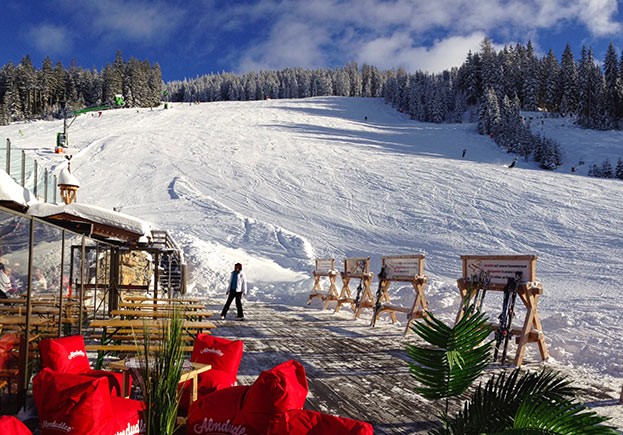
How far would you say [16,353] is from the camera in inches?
178

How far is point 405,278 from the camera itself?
9.73 metres

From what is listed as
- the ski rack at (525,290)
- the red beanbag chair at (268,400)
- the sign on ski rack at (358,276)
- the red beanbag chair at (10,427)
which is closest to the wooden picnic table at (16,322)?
the red beanbag chair at (10,427)

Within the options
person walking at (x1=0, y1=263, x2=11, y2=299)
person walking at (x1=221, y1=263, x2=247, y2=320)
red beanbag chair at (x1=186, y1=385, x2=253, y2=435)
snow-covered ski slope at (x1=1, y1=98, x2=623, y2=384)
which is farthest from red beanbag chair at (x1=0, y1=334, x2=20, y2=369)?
snow-covered ski slope at (x1=1, y1=98, x2=623, y2=384)

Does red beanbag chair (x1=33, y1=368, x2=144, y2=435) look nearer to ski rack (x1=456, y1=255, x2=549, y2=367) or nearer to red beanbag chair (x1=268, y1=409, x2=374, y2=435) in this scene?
red beanbag chair (x1=268, y1=409, x2=374, y2=435)

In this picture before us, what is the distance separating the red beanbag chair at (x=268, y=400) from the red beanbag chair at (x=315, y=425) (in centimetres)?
21

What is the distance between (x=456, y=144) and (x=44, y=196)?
40414 millimetres

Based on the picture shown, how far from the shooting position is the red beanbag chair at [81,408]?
288 cm

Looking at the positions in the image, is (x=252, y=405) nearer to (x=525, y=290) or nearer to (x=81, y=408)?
(x=81, y=408)

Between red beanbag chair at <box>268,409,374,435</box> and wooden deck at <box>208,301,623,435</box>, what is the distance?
1.89 ft

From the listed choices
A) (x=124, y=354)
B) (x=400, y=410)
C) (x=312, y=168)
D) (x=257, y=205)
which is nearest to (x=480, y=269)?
(x=400, y=410)

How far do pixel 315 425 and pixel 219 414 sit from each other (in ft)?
2.67

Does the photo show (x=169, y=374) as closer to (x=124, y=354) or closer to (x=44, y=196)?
(x=124, y=354)

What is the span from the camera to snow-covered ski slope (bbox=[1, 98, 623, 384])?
1299 centimetres

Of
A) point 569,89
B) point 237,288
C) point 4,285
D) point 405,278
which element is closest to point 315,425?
point 4,285
